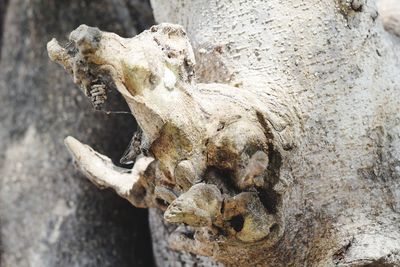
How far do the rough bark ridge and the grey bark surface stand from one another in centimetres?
29

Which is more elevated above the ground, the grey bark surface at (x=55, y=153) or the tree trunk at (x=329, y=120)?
the tree trunk at (x=329, y=120)

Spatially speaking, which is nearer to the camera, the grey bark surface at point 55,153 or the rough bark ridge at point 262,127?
the rough bark ridge at point 262,127

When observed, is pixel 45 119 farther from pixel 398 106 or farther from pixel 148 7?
pixel 398 106

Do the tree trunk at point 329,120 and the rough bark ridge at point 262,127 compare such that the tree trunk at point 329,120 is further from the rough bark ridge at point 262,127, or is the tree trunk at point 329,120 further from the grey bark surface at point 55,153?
the grey bark surface at point 55,153

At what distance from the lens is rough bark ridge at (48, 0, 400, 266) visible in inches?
21.4

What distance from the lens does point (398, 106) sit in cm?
64

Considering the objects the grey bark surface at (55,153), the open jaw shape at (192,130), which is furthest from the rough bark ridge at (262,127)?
the grey bark surface at (55,153)

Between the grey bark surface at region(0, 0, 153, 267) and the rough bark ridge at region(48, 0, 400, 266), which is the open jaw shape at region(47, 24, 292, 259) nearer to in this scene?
the rough bark ridge at region(48, 0, 400, 266)

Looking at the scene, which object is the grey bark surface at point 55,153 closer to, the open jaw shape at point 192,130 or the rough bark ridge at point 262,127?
the rough bark ridge at point 262,127

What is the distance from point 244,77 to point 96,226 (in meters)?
0.42

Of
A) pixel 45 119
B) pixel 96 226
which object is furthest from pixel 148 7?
pixel 96 226

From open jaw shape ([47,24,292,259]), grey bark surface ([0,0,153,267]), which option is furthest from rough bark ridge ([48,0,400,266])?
grey bark surface ([0,0,153,267])

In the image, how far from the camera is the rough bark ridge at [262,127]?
543 millimetres

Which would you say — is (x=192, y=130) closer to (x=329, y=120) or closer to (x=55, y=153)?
(x=329, y=120)
